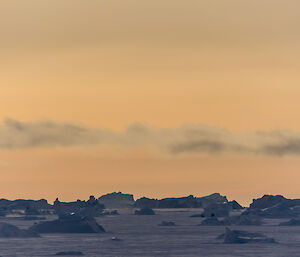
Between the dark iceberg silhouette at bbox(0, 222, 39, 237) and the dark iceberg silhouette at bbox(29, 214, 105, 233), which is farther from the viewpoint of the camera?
the dark iceberg silhouette at bbox(29, 214, 105, 233)

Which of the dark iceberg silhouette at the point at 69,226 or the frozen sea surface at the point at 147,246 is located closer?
the frozen sea surface at the point at 147,246

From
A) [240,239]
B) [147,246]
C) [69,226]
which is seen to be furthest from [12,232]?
[240,239]

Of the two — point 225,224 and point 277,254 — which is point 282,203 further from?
point 277,254

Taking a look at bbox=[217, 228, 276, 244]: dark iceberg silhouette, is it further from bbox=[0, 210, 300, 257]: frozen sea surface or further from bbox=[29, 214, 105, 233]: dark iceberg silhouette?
bbox=[29, 214, 105, 233]: dark iceberg silhouette

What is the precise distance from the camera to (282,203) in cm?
19488

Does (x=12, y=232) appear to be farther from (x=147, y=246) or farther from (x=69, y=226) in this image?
(x=147, y=246)

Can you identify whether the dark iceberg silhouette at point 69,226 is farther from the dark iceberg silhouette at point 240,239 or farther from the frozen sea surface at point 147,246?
the dark iceberg silhouette at point 240,239

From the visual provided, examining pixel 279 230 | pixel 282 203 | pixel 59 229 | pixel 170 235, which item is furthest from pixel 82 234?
pixel 282 203

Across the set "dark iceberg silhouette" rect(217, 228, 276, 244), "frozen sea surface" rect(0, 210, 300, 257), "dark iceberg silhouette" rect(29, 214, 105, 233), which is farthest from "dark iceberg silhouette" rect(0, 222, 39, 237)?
"dark iceberg silhouette" rect(217, 228, 276, 244)

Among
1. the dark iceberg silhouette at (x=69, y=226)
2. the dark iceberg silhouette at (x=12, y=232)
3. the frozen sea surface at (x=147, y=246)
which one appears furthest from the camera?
the dark iceberg silhouette at (x=69, y=226)

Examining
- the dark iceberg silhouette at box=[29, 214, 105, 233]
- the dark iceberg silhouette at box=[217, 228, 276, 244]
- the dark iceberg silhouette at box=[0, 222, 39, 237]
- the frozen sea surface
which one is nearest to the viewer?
the frozen sea surface

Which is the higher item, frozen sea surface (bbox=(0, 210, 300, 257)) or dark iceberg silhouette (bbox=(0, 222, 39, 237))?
dark iceberg silhouette (bbox=(0, 222, 39, 237))

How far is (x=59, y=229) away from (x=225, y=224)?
3526 centimetres

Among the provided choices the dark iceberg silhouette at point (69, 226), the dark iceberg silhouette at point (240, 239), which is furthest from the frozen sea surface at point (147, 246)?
the dark iceberg silhouette at point (69, 226)
